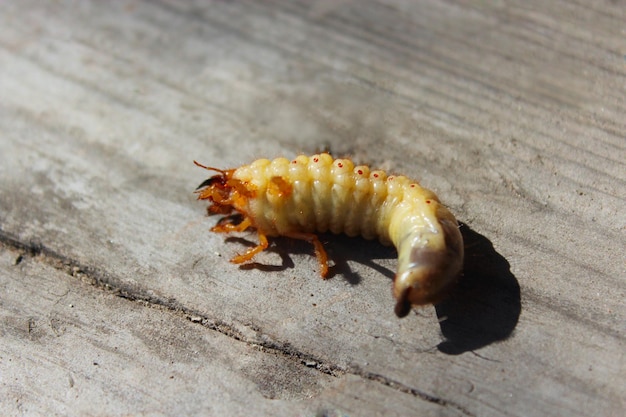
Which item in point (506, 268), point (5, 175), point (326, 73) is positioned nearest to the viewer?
point (506, 268)

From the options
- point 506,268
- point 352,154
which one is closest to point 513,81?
→ point 352,154

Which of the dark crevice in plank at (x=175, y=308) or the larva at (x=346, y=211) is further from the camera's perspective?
the larva at (x=346, y=211)

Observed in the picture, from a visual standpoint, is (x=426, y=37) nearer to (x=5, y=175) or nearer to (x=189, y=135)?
(x=189, y=135)

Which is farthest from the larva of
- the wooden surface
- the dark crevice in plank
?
the dark crevice in plank

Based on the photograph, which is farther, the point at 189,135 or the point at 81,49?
the point at 81,49

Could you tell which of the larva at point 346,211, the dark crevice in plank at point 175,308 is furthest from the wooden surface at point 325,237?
the larva at point 346,211

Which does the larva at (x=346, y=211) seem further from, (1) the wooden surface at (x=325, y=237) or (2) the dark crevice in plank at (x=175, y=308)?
(2) the dark crevice in plank at (x=175, y=308)

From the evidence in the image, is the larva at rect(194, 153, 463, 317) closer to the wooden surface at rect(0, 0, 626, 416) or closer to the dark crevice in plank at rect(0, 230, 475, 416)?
the wooden surface at rect(0, 0, 626, 416)
